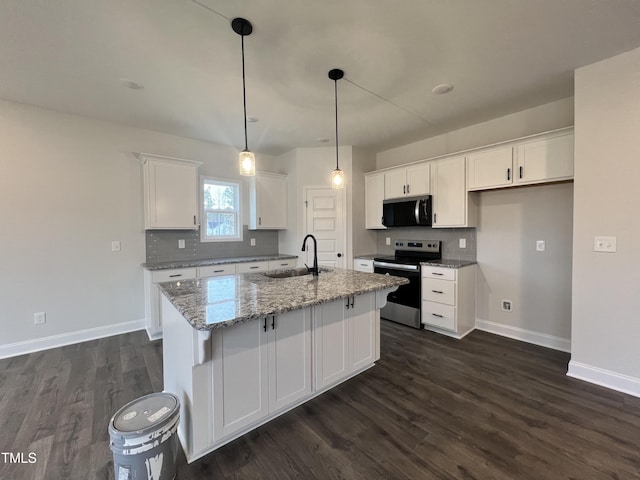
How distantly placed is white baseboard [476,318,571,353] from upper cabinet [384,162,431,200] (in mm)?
1938

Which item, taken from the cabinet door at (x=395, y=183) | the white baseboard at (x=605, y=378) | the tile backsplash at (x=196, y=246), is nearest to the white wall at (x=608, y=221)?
the white baseboard at (x=605, y=378)

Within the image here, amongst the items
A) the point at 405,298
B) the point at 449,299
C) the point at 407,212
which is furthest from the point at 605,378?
the point at 407,212

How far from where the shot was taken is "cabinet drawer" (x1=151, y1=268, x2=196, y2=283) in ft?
10.9

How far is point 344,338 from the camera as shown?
2.29 m

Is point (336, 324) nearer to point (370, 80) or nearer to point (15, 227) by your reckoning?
point (370, 80)

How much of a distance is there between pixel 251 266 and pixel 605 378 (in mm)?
3992

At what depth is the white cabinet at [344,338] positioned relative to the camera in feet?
6.96

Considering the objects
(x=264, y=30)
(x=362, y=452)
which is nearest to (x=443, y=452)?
(x=362, y=452)

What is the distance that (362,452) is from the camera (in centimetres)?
166

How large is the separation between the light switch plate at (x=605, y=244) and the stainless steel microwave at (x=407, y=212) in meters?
1.70

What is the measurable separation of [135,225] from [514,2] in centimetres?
439

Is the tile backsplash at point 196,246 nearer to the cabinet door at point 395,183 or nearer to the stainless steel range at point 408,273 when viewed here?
the stainless steel range at point 408,273

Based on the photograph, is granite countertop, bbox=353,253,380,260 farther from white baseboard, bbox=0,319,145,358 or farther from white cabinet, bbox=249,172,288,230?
white baseboard, bbox=0,319,145,358

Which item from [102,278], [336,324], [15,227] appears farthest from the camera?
[102,278]
